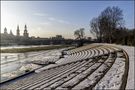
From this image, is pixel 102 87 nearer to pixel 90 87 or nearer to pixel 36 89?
pixel 90 87

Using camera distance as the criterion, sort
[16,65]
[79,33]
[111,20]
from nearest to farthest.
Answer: [16,65]
[111,20]
[79,33]

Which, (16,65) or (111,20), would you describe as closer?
Result: (16,65)

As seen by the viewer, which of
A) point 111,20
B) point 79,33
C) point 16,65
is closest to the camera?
point 16,65

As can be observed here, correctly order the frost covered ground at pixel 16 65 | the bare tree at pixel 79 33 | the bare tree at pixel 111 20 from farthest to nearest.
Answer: the bare tree at pixel 79 33 < the bare tree at pixel 111 20 < the frost covered ground at pixel 16 65

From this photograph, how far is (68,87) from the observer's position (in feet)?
38.3

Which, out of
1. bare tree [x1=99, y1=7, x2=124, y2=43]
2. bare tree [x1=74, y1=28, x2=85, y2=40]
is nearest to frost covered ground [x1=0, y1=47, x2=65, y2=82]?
bare tree [x1=99, y1=7, x2=124, y2=43]

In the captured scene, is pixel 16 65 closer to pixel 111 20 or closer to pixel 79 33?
pixel 111 20

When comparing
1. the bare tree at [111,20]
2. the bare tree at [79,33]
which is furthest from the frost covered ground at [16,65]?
the bare tree at [79,33]

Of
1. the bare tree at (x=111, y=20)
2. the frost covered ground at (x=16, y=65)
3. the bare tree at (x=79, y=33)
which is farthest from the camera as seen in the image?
the bare tree at (x=79, y=33)

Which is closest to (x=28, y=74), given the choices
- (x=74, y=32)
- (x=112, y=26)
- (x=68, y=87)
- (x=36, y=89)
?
(x=36, y=89)

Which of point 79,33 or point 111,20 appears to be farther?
point 79,33

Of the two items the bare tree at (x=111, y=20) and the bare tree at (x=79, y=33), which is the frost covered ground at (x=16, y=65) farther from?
the bare tree at (x=79, y=33)

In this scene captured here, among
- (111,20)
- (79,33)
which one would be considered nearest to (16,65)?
(111,20)

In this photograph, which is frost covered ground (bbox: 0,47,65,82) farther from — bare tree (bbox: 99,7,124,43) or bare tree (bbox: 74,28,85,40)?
bare tree (bbox: 74,28,85,40)
